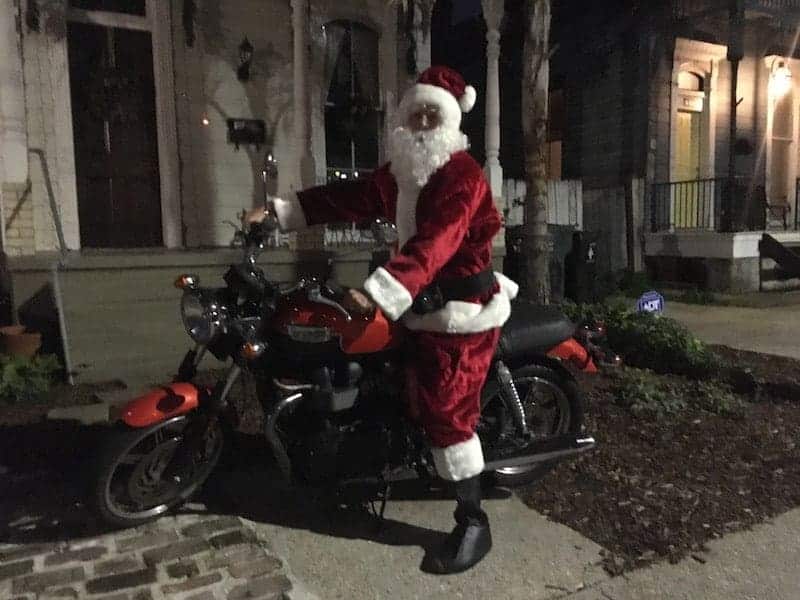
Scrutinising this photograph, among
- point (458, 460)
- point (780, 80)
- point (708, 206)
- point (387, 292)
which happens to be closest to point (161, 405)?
Result: point (387, 292)

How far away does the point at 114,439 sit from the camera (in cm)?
299

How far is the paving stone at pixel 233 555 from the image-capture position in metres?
2.89

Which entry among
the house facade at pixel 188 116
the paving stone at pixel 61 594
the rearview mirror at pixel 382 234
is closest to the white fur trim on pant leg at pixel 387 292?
the paving stone at pixel 61 594

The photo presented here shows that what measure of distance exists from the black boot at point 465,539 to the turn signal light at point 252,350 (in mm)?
981

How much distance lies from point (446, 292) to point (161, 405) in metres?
1.27

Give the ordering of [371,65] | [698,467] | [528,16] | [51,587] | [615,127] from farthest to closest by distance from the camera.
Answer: [615,127] < [371,65] < [528,16] < [698,467] < [51,587]

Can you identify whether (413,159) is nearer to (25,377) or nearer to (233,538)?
(233,538)

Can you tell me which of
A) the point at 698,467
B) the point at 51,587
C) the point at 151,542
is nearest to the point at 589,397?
the point at 698,467

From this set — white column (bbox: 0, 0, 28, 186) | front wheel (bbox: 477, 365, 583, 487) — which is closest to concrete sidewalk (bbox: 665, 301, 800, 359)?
front wheel (bbox: 477, 365, 583, 487)

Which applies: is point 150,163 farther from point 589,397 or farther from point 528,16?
point 589,397

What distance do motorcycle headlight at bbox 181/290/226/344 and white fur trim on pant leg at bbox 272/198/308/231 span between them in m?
0.56

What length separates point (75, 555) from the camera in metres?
2.97

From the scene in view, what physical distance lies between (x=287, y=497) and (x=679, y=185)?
11073 millimetres

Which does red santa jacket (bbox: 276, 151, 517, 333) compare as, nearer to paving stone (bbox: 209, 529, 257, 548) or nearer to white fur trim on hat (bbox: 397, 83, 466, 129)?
white fur trim on hat (bbox: 397, 83, 466, 129)
